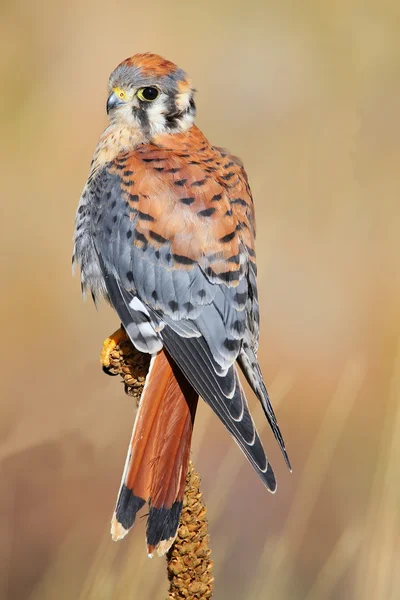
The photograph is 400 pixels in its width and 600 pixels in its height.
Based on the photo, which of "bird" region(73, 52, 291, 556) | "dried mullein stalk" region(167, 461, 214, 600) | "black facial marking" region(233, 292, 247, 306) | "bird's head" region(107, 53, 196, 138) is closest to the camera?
"dried mullein stalk" region(167, 461, 214, 600)

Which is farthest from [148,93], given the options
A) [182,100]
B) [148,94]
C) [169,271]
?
[169,271]

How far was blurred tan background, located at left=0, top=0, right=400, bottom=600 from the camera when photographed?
108 inches

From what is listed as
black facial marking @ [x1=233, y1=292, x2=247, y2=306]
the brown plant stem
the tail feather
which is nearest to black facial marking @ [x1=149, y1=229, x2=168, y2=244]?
black facial marking @ [x1=233, y1=292, x2=247, y2=306]

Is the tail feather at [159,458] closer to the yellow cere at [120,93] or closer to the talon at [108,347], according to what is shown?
the talon at [108,347]

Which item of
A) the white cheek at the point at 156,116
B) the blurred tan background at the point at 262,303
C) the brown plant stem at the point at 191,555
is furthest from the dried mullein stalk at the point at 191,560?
the white cheek at the point at 156,116

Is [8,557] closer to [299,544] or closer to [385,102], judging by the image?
[299,544]

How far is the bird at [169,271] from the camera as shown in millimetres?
2041

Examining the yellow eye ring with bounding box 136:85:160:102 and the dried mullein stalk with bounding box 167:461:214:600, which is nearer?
the dried mullein stalk with bounding box 167:461:214:600

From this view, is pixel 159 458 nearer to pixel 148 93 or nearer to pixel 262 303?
pixel 148 93

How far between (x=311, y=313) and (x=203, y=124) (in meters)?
1.06

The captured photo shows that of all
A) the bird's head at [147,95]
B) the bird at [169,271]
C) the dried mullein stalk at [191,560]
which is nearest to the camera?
the dried mullein stalk at [191,560]

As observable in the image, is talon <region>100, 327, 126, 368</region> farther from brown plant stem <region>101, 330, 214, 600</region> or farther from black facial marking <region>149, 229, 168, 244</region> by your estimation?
brown plant stem <region>101, 330, 214, 600</region>

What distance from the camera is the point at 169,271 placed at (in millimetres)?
2391

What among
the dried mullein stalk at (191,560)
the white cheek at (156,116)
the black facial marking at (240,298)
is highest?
the white cheek at (156,116)
